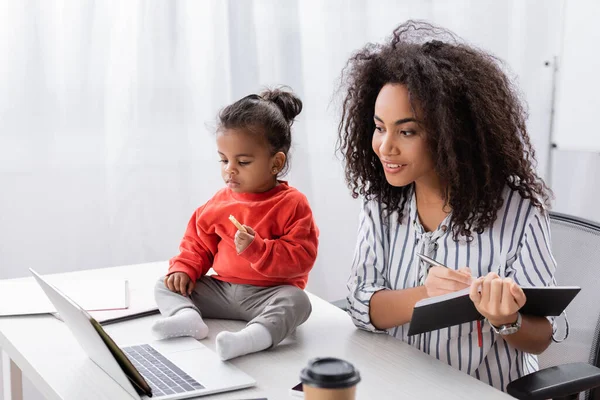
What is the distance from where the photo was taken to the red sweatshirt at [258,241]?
140 cm

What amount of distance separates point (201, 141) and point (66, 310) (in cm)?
129

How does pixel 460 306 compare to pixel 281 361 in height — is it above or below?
above

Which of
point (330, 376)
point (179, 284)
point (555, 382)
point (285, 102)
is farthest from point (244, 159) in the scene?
point (330, 376)

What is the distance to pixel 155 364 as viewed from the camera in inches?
46.9

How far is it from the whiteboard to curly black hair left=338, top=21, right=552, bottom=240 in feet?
4.74

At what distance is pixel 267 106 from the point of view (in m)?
1.49

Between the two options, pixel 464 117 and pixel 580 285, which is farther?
pixel 580 285

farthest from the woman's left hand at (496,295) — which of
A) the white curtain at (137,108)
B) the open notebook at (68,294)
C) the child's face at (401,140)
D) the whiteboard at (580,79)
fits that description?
the whiteboard at (580,79)

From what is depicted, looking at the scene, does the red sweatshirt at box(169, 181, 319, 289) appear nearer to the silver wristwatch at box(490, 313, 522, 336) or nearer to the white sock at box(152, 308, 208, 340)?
the white sock at box(152, 308, 208, 340)

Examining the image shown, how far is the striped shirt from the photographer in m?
1.33

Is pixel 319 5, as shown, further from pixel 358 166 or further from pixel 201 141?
pixel 358 166

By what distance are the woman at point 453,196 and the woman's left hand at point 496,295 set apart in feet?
0.28

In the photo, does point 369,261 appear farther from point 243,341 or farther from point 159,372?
point 159,372

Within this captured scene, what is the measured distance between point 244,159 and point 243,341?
0.38 metres
